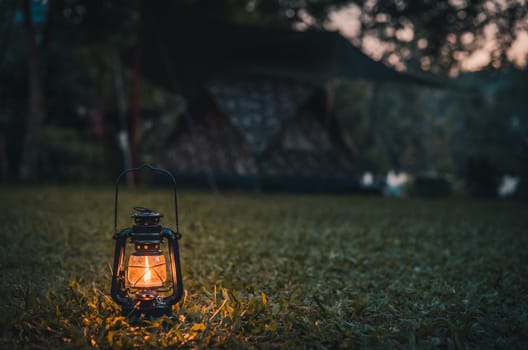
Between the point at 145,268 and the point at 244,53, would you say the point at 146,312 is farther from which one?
→ the point at 244,53

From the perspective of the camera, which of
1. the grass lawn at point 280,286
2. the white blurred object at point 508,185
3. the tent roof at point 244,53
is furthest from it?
the white blurred object at point 508,185

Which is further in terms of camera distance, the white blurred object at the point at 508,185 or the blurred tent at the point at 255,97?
the white blurred object at the point at 508,185

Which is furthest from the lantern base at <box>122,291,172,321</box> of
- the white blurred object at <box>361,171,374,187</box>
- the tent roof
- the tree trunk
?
the white blurred object at <box>361,171,374,187</box>

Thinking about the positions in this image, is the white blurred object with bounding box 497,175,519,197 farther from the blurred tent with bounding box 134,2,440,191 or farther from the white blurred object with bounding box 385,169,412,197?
the blurred tent with bounding box 134,2,440,191

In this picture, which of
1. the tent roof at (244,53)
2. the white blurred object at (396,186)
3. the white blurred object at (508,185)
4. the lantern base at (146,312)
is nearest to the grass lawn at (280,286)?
the lantern base at (146,312)

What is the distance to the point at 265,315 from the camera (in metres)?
1.90

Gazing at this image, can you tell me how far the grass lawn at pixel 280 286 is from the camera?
1667 millimetres

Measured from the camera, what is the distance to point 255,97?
10.2 meters

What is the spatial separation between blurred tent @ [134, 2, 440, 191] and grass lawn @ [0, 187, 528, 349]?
4.72 meters

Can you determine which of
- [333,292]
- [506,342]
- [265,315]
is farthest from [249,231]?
[506,342]

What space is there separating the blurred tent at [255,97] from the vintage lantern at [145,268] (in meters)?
7.01

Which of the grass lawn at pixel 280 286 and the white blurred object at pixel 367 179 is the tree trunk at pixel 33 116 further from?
the white blurred object at pixel 367 179

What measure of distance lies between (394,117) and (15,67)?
15.0 m

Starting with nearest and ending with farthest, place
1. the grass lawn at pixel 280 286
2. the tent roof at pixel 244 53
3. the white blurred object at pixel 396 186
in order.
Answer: the grass lawn at pixel 280 286 < the tent roof at pixel 244 53 < the white blurred object at pixel 396 186
